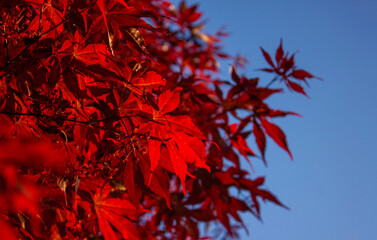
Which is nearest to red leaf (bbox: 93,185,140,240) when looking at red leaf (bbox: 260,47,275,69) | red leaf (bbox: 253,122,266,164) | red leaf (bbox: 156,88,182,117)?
red leaf (bbox: 156,88,182,117)

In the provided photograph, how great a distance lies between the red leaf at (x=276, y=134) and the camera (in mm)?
1424

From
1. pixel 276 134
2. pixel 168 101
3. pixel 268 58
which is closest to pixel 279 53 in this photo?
pixel 268 58

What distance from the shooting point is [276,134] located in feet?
4.78

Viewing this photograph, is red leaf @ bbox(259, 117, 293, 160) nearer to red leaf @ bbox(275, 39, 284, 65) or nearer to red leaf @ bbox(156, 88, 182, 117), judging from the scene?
red leaf @ bbox(275, 39, 284, 65)

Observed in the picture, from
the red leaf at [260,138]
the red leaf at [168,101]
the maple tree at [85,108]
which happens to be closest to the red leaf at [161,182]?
the maple tree at [85,108]

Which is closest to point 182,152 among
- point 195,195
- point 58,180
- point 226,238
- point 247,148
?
point 58,180

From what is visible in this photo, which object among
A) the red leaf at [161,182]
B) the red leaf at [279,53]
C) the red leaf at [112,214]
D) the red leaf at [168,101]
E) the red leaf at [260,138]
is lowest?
the red leaf at [112,214]

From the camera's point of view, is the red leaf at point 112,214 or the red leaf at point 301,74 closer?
the red leaf at point 112,214

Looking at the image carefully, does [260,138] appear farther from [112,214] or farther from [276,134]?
[112,214]

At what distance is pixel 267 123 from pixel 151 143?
0.82m

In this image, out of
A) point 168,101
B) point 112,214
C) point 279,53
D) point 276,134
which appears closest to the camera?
point 168,101

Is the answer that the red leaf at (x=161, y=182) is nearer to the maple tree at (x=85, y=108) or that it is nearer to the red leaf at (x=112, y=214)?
the maple tree at (x=85, y=108)

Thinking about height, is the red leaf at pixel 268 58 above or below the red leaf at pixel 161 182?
above

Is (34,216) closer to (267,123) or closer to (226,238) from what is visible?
(267,123)
